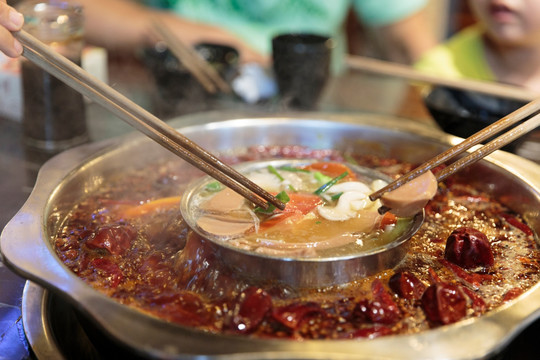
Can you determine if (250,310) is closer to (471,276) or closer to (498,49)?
(471,276)

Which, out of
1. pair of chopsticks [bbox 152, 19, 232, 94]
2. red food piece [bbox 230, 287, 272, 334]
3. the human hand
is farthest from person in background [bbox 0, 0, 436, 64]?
red food piece [bbox 230, 287, 272, 334]

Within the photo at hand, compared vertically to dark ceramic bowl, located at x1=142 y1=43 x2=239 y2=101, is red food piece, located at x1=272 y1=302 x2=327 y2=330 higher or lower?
higher

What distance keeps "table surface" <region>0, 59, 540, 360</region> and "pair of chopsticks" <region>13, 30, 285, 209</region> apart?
2.46 feet

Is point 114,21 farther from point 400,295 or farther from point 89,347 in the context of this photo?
point 400,295

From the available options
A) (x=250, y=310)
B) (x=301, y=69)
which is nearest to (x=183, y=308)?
(x=250, y=310)

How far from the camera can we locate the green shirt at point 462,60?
5.07 m

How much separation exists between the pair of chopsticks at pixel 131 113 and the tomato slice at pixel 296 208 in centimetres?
5

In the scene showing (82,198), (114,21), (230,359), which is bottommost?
(114,21)

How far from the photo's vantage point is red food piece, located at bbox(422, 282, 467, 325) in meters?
1.50

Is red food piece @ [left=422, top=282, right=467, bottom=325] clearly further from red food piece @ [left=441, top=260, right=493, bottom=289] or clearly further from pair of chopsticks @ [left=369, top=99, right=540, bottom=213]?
pair of chopsticks @ [left=369, top=99, right=540, bottom=213]

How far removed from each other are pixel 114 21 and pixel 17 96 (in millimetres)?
2269

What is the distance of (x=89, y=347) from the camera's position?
1.78m

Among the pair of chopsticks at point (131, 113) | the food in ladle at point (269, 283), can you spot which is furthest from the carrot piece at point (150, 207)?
the pair of chopsticks at point (131, 113)

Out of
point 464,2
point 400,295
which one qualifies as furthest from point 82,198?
point 464,2
